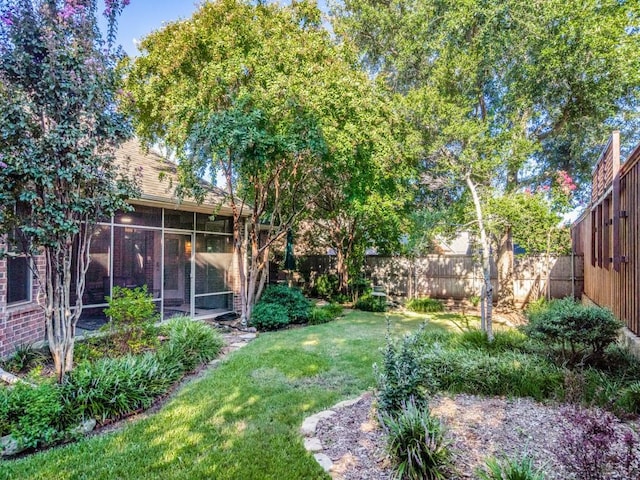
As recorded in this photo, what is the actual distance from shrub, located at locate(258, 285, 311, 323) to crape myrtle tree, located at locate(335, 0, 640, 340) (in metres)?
4.84

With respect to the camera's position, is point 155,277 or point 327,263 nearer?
point 155,277

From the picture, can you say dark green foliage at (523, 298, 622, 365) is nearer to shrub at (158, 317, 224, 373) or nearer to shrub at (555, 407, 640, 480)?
shrub at (555, 407, 640, 480)

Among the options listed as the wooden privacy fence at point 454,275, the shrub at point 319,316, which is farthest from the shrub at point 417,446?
the wooden privacy fence at point 454,275

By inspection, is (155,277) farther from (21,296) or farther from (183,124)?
(183,124)

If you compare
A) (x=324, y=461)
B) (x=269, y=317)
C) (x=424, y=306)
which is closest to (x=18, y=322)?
(x=269, y=317)

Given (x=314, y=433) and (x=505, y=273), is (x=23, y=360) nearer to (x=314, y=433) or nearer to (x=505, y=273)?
(x=314, y=433)

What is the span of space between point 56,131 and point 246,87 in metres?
4.62

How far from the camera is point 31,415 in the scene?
3459mm

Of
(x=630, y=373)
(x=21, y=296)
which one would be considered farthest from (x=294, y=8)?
(x=630, y=373)

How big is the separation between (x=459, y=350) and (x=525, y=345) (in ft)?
3.49

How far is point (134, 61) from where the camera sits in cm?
866

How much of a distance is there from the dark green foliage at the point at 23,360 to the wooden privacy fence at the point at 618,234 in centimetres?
811

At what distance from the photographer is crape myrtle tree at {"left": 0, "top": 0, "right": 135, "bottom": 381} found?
388cm

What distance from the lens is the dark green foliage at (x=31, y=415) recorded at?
3.34m
